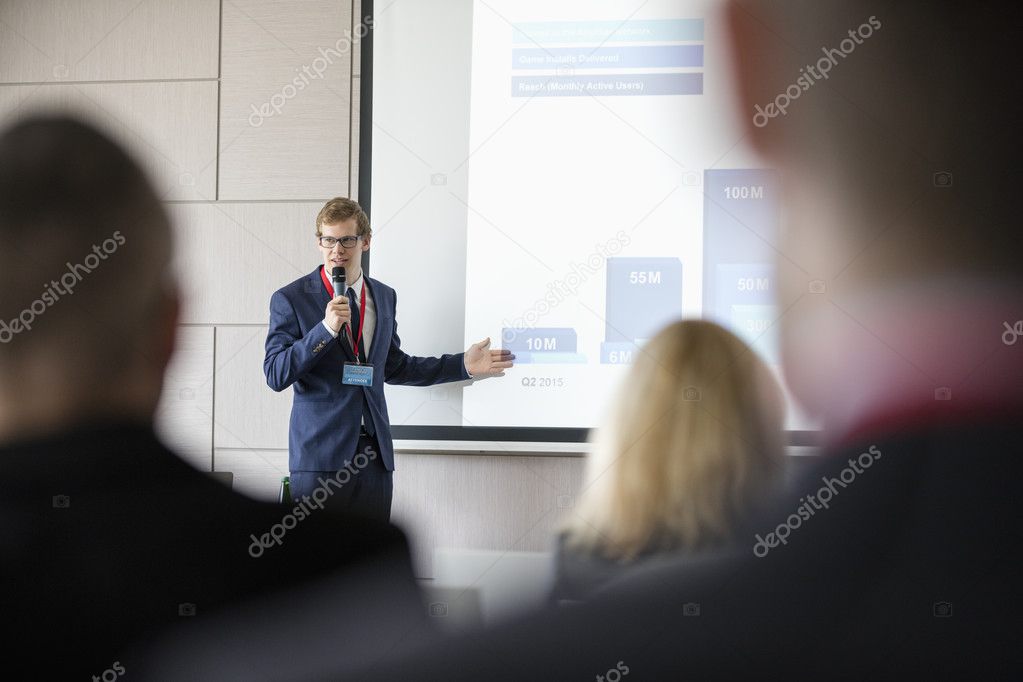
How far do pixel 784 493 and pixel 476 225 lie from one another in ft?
4.59

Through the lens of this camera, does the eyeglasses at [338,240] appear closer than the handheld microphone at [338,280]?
No

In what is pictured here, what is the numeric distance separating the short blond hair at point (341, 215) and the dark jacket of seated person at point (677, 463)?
1.00 meters

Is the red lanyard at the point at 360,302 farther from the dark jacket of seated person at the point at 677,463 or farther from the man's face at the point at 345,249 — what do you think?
the dark jacket of seated person at the point at 677,463

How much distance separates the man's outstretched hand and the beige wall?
30cm

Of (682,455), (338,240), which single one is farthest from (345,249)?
(682,455)

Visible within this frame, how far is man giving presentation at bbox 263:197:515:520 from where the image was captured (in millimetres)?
2145

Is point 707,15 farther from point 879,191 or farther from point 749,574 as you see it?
point 749,574

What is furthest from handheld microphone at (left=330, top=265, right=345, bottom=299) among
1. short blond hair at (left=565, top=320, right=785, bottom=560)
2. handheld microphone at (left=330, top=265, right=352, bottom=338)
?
short blond hair at (left=565, top=320, right=785, bottom=560)

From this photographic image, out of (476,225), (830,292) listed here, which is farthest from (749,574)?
(476,225)

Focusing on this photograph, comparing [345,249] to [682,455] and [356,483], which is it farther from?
[682,455]

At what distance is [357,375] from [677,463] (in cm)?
101

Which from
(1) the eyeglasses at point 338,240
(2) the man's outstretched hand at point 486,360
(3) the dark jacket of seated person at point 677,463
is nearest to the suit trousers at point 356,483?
(2) the man's outstretched hand at point 486,360

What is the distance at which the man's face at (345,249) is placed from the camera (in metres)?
2.19

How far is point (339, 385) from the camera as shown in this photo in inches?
85.4
